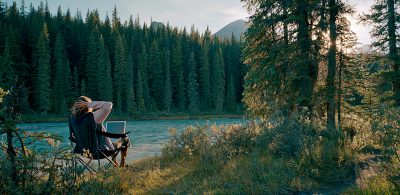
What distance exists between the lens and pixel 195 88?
76438mm

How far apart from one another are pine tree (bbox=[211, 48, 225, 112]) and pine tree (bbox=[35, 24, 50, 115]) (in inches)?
1371

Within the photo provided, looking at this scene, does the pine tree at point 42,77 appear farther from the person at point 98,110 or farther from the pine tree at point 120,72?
the person at point 98,110

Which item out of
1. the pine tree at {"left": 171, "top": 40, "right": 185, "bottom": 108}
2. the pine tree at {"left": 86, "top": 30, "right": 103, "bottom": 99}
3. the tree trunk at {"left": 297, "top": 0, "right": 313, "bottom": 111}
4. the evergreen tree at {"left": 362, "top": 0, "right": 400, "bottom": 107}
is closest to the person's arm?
the tree trunk at {"left": 297, "top": 0, "right": 313, "bottom": 111}

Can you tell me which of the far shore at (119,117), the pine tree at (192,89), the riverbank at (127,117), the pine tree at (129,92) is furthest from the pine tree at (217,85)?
the pine tree at (129,92)

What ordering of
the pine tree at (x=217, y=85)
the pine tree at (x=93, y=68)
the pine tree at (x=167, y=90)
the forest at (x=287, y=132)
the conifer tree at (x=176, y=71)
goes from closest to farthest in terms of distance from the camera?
1. the forest at (x=287, y=132)
2. the pine tree at (x=93, y=68)
3. the pine tree at (x=167, y=90)
4. the pine tree at (x=217, y=85)
5. the conifer tree at (x=176, y=71)

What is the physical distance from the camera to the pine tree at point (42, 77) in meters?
57.1

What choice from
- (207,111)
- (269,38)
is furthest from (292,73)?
(207,111)

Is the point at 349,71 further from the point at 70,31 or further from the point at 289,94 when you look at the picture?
the point at 70,31

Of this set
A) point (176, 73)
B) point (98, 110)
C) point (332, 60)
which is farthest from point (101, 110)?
point (176, 73)

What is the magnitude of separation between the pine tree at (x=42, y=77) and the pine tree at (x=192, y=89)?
95.0 feet

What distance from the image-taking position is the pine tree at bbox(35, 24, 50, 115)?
5712 centimetres

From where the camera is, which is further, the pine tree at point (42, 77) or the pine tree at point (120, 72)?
the pine tree at point (120, 72)

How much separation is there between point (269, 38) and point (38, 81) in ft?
175

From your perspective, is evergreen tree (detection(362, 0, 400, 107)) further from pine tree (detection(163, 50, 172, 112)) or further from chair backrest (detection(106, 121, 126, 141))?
pine tree (detection(163, 50, 172, 112))
